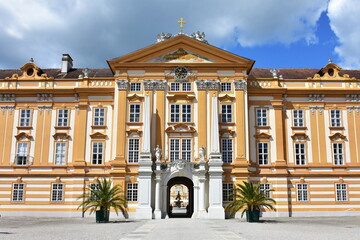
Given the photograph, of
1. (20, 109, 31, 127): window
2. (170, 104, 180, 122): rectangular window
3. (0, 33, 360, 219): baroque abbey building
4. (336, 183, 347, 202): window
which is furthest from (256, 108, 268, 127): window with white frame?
(20, 109, 31, 127): window

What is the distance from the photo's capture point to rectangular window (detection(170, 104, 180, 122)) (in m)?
41.4

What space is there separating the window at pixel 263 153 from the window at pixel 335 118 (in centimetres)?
783

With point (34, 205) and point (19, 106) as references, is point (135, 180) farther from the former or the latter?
point (19, 106)

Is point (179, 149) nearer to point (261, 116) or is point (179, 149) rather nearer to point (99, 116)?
point (99, 116)

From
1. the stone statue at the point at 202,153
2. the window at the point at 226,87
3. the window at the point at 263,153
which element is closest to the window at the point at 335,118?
the window at the point at 263,153

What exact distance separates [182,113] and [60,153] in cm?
1346

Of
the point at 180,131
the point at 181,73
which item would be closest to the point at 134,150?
the point at 180,131

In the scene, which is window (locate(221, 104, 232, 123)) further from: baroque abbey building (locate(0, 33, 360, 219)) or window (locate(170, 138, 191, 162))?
window (locate(170, 138, 191, 162))

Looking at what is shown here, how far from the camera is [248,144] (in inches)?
1618

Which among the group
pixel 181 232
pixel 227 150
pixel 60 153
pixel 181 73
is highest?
pixel 181 73

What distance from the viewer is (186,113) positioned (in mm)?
41438

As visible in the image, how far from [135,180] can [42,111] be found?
507 inches

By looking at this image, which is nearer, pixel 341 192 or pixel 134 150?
pixel 134 150

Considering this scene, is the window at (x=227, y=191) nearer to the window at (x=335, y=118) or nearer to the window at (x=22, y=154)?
the window at (x=335, y=118)
